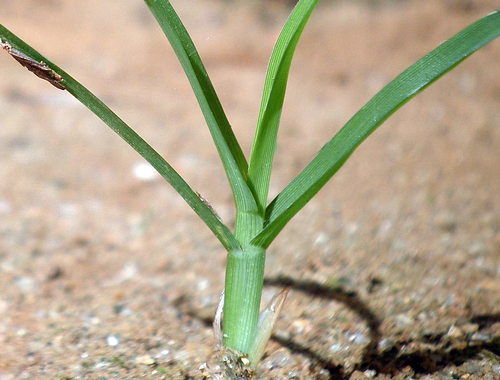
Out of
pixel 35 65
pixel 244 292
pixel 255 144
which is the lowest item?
pixel 244 292

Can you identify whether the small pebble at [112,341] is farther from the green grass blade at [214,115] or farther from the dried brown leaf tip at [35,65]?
the dried brown leaf tip at [35,65]

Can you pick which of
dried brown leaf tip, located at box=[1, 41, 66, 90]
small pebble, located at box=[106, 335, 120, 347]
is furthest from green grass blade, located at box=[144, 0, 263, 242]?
small pebble, located at box=[106, 335, 120, 347]

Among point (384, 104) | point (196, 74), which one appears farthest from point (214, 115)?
point (384, 104)

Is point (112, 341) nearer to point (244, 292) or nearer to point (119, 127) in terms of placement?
point (244, 292)

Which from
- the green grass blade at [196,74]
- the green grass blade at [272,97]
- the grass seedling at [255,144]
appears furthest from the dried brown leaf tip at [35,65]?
the green grass blade at [272,97]

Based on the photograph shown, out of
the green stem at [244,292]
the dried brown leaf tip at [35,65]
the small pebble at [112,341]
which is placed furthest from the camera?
the small pebble at [112,341]

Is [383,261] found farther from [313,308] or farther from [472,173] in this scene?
[472,173]

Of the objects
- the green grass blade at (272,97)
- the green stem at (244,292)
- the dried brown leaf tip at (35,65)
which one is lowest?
the green stem at (244,292)

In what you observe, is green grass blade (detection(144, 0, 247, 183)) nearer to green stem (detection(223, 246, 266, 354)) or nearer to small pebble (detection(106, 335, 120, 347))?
green stem (detection(223, 246, 266, 354))
